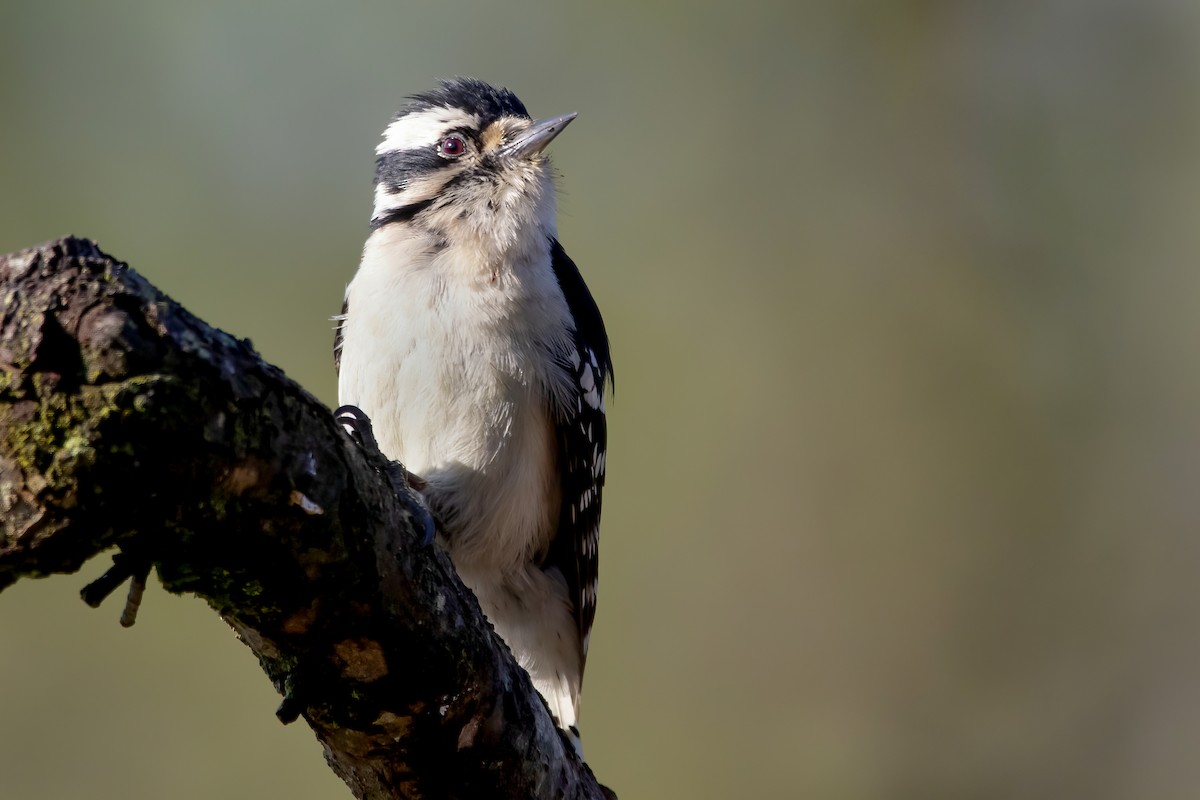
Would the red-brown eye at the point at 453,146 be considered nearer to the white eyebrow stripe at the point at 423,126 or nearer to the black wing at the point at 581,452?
the white eyebrow stripe at the point at 423,126

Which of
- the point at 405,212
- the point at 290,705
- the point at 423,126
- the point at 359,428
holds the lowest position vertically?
the point at 290,705

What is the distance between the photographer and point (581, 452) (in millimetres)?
4992

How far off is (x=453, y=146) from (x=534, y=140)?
1.37 ft

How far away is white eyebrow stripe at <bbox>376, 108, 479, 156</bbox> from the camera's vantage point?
5.52 meters

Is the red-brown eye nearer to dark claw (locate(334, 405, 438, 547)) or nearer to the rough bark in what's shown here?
dark claw (locate(334, 405, 438, 547))

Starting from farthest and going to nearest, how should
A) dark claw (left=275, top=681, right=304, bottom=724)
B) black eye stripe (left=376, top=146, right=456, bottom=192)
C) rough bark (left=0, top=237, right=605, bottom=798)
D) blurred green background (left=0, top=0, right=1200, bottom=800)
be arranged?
blurred green background (left=0, top=0, right=1200, bottom=800)
black eye stripe (left=376, top=146, right=456, bottom=192)
dark claw (left=275, top=681, right=304, bottom=724)
rough bark (left=0, top=237, right=605, bottom=798)

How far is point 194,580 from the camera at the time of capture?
6.98 feet

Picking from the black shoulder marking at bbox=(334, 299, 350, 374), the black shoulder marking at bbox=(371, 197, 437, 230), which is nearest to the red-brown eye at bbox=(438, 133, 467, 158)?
the black shoulder marking at bbox=(371, 197, 437, 230)

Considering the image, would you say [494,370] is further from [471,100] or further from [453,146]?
[471,100]

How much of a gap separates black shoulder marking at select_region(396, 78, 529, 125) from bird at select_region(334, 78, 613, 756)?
3 centimetres

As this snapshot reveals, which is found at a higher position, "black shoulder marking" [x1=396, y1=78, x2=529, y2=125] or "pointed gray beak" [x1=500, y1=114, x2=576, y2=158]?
"black shoulder marking" [x1=396, y1=78, x2=529, y2=125]

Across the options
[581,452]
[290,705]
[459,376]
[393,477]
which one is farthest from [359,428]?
[581,452]

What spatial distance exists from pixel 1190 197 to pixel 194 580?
449 inches

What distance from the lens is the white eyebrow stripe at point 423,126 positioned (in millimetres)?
5523
